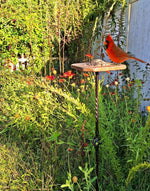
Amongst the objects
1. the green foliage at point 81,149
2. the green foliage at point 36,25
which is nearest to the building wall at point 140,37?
the green foliage at point 36,25

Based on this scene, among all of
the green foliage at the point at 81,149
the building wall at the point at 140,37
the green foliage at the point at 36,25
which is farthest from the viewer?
the green foliage at the point at 36,25

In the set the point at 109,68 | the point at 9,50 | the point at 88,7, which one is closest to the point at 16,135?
the point at 109,68

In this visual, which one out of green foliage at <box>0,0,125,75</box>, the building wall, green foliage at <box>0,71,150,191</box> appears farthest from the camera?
green foliage at <box>0,0,125,75</box>

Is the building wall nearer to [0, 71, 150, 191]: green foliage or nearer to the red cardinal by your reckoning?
[0, 71, 150, 191]: green foliage

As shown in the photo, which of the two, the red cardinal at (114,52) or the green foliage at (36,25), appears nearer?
the red cardinal at (114,52)

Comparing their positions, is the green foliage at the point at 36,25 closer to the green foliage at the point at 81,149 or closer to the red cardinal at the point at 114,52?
the green foliage at the point at 81,149

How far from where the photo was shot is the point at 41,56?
521 cm

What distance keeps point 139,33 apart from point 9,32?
2.63 meters

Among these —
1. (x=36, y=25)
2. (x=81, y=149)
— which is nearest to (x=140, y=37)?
(x=36, y=25)

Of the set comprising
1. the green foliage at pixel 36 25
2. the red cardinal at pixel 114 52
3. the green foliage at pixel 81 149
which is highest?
the green foliage at pixel 36 25

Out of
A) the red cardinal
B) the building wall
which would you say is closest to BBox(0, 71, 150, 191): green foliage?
the red cardinal

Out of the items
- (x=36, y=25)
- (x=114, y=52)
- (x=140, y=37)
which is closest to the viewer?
(x=114, y=52)

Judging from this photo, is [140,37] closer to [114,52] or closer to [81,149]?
[114,52]

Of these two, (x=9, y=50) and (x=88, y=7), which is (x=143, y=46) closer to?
(x=88, y=7)
